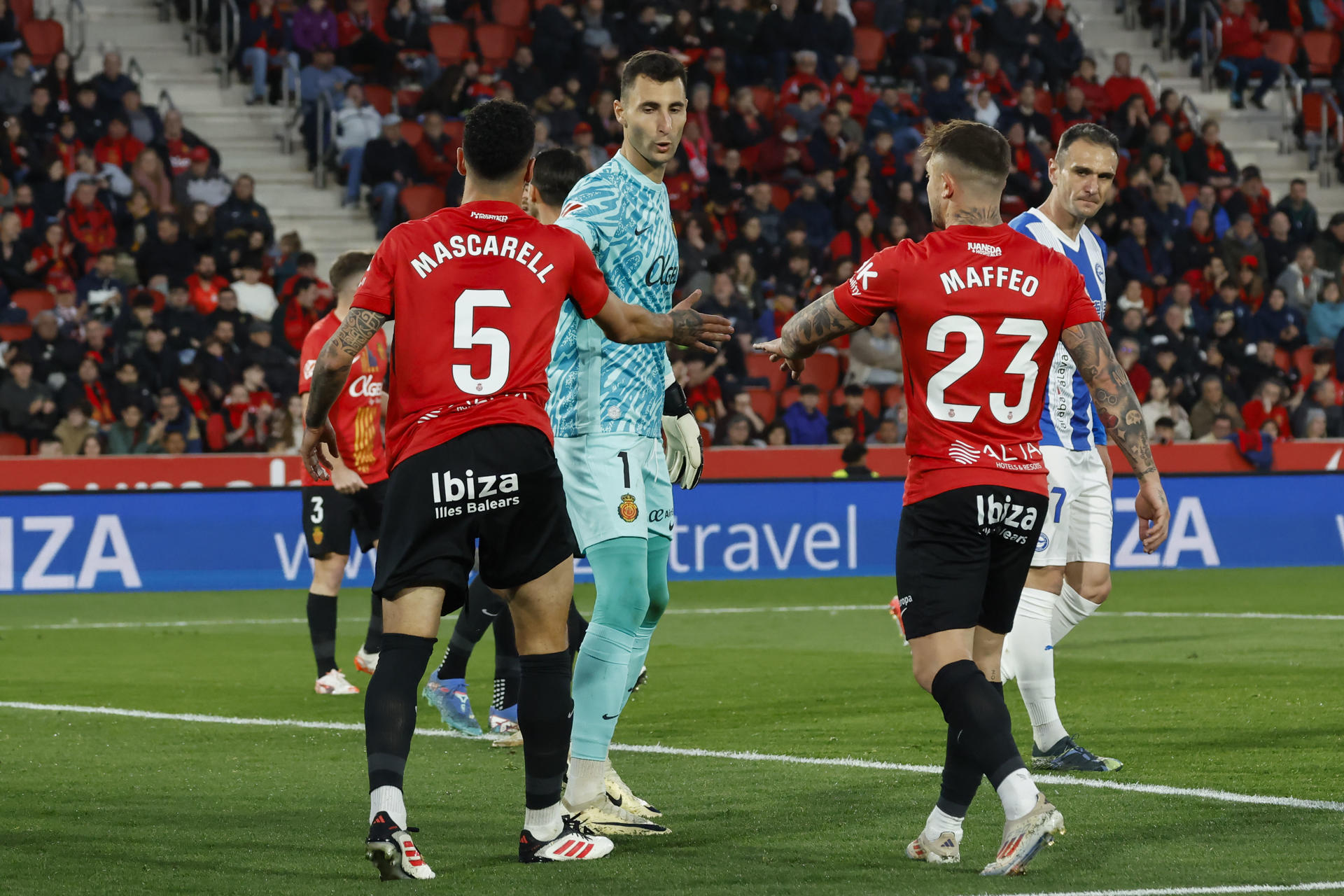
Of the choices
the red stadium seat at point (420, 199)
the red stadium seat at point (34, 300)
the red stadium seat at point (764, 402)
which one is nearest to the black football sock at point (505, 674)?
the red stadium seat at point (764, 402)

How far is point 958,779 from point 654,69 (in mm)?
2632

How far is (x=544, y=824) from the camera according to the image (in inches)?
222

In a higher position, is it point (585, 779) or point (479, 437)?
point (479, 437)

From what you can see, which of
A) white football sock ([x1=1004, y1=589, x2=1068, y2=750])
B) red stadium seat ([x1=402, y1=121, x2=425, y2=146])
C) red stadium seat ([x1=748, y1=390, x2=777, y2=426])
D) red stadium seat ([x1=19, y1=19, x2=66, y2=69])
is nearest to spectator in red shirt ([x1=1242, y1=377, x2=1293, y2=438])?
red stadium seat ([x1=748, y1=390, x2=777, y2=426])

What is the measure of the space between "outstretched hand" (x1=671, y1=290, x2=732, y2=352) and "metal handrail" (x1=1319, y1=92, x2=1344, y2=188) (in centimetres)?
2445

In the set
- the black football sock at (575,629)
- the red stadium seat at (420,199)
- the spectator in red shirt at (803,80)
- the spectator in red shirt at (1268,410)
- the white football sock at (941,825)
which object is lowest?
the spectator in red shirt at (1268,410)

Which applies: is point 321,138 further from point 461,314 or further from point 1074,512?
point 461,314

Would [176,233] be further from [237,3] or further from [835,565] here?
[835,565]

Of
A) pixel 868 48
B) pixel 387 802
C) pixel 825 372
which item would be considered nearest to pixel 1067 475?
pixel 387 802

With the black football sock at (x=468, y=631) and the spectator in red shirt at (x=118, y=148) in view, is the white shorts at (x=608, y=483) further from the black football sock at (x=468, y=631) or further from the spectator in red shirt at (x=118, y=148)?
the spectator in red shirt at (x=118, y=148)

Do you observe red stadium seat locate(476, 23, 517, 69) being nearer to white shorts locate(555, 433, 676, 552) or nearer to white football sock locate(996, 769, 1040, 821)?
white shorts locate(555, 433, 676, 552)

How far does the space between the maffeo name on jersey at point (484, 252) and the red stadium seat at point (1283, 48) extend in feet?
85.8

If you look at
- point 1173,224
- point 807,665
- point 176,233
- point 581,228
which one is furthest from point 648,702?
point 1173,224

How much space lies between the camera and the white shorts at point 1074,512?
25.3ft
